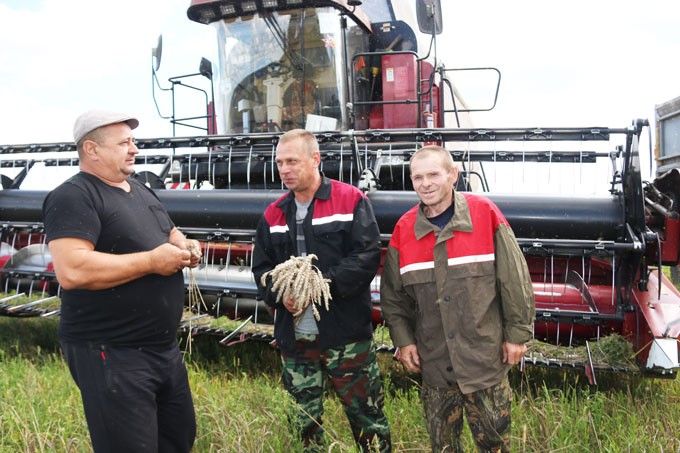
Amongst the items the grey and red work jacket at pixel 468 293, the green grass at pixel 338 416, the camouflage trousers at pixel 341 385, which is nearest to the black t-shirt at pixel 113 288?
the camouflage trousers at pixel 341 385

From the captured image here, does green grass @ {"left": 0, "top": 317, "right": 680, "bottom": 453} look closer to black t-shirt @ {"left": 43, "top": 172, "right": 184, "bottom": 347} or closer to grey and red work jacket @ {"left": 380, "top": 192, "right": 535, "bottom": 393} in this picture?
grey and red work jacket @ {"left": 380, "top": 192, "right": 535, "bottom": 393}

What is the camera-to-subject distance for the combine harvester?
3369 millimetres

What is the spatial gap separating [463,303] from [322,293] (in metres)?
0.55

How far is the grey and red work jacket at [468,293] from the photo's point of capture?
2.22 m

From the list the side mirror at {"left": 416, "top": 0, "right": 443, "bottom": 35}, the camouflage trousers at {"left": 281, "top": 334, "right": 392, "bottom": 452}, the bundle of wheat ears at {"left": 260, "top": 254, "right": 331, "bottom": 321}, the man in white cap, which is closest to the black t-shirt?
the man in white cap

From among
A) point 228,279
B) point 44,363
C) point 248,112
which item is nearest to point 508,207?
point 228,279

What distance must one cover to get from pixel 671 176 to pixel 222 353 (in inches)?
127

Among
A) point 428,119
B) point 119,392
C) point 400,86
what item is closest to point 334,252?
point 119,392

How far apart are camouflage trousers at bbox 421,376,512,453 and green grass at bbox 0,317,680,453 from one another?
11 centimetres

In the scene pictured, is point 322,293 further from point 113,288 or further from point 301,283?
point 113,288

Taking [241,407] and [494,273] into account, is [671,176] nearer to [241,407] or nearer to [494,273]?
[494,273]

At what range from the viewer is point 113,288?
6.84ft

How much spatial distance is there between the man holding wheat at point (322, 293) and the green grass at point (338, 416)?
0.15 meters

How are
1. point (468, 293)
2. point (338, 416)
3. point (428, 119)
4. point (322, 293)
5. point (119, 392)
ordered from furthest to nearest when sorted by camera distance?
point (428, 119)
point (338, 416)
point (322, 293)
point (468, 293)
point (119, 392)
